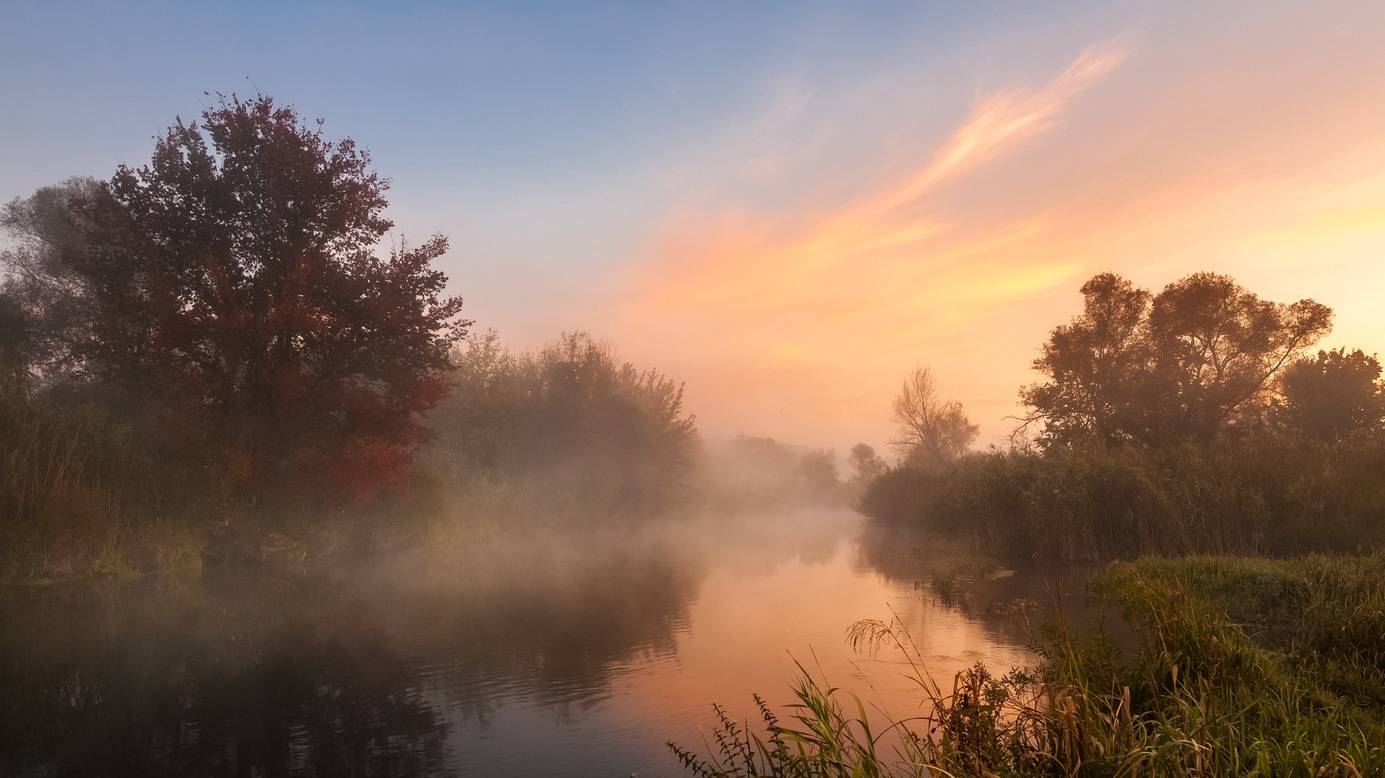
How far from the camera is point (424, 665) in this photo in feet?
37.5

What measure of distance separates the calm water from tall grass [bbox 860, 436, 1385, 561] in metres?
4.09

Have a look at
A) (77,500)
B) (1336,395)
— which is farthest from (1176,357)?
(77,500)

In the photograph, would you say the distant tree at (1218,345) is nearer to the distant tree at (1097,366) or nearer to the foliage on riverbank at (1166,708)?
the distant tree at (1097,366)

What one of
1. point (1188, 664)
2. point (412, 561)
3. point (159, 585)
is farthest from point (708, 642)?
point (412, 561)

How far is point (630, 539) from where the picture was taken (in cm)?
4197

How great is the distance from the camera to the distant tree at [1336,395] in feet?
106

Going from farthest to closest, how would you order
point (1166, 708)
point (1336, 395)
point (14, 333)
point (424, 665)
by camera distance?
point (1336, 395) → point (14, 333) → point (424, 665) → point (1166, 708)

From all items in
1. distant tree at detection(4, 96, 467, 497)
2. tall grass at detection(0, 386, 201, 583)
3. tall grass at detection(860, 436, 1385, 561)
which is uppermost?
distant tree at detection(4, 96, 467, 497)

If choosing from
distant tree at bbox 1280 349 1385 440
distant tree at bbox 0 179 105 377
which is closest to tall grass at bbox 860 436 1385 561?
distant tree at bbox 1280 349 1385 440

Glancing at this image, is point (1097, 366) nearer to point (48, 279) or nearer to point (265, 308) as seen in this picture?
point (265, 308)

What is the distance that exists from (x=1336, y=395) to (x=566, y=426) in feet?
127

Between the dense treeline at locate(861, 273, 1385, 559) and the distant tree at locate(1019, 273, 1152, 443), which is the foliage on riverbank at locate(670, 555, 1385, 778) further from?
the distant tree at locate(1019, 273, 1152, 443)

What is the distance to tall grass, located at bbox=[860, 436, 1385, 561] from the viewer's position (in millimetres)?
18266

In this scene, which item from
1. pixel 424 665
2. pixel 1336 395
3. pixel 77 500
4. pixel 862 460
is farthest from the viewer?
pixel 862 460
